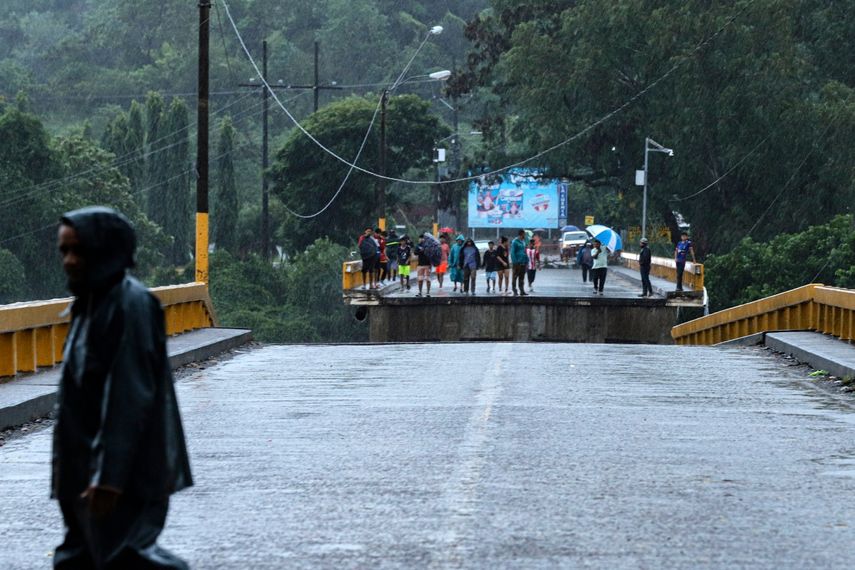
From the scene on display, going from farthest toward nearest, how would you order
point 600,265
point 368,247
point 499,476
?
point 600,265
point 368,247
point 499,476

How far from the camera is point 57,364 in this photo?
17.6 meters

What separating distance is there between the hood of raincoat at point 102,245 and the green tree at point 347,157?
2957 inches

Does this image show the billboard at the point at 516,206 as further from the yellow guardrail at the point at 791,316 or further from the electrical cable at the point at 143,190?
the yellow guardrail at the point at 791,316

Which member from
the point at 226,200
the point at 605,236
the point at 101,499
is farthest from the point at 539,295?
the point at 226,200

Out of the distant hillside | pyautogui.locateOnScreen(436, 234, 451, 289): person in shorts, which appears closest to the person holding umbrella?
pyautogui.locateOnScreen(436, 234, 451, 289): person in shorts

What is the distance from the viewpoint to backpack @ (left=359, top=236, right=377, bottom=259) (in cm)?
4031

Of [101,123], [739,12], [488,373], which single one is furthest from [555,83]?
[101,123]

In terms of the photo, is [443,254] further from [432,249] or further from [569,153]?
[569,153]

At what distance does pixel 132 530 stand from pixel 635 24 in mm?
60588

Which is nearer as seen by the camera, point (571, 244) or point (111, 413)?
point (111, 413)

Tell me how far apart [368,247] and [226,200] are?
48.9 meters

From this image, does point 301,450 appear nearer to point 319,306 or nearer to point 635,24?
point 635,24

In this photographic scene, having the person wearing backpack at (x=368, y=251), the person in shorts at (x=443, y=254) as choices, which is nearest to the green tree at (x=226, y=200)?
the person in shorts at (x=443, y=254)

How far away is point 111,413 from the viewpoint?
4.69m
